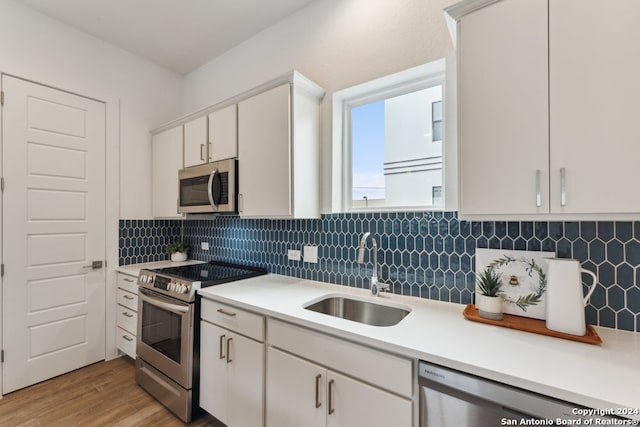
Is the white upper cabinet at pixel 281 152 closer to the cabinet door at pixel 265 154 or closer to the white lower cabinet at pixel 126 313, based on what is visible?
the cabinet door at pixel 265 154

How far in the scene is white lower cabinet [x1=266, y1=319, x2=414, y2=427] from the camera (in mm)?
1147

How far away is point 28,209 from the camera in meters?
2.29

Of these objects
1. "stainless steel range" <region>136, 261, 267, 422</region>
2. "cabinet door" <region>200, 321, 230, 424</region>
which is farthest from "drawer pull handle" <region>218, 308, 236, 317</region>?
"stainless steel range" <region>136, 261, 267, 422</region>

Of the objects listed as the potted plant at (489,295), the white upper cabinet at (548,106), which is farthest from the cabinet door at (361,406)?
the white upper cabinet at (548,106)

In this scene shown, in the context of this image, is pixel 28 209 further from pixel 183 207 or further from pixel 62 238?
pixel 183 207

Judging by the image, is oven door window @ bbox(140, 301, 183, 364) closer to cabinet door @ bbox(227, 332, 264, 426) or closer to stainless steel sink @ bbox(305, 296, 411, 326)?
cabinet door @ bbox(227, 332, 264, 426)

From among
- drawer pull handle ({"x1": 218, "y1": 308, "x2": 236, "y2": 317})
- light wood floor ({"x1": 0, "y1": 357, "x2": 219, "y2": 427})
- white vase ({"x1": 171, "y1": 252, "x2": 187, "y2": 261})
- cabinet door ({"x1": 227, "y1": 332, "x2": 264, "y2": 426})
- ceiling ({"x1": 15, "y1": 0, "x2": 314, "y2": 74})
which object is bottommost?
light wood floor ({"x1": 0, "y1": 357, "x2": 219, "y2": 427})

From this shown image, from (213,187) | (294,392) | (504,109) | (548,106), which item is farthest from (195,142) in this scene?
(548,106)

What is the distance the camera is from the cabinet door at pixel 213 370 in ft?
5.87

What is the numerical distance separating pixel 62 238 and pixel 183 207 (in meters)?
1.00

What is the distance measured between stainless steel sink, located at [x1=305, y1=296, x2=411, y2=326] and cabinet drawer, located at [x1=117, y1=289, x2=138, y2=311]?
1.75 m

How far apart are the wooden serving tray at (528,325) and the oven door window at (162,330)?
1760 millimetres

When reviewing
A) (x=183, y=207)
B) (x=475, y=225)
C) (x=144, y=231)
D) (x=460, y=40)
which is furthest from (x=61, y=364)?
(x=460, y=40)

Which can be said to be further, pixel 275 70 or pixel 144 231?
pixel 144 231
